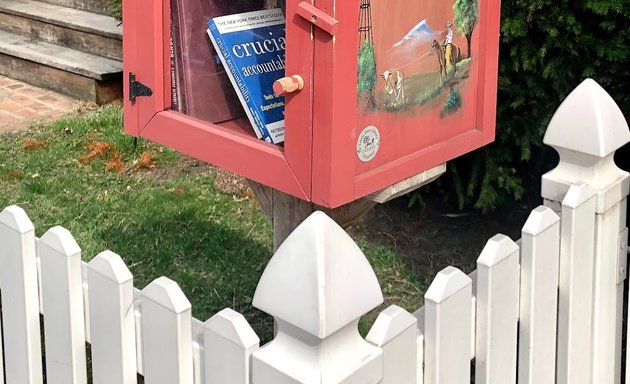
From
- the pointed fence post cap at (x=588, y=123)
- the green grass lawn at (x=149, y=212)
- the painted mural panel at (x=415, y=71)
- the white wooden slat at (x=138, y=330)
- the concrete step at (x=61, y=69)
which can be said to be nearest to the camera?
the white wooden slat at (x=138, y=330)

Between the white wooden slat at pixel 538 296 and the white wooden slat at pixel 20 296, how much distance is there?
0.99 metres

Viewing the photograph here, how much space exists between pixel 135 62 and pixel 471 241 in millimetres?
1982

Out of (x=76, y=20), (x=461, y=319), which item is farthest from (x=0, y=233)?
(x=76, y=20)

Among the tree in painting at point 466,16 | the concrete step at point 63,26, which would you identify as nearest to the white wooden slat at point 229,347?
the tree in painting at point 466,16

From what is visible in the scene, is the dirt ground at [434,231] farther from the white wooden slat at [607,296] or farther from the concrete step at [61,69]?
the concrete step at [61,69]

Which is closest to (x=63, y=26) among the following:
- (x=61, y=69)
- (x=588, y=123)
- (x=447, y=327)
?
(x=61, y=69)

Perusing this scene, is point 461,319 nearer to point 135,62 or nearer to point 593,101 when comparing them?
point 593,101

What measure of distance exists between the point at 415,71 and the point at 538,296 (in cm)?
51

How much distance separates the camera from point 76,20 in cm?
Answer: 641

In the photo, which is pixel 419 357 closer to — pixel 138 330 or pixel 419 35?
pixel 138 330

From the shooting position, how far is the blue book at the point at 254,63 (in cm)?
200

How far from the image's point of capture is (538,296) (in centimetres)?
192

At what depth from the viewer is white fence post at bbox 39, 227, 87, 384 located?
5.98 feet

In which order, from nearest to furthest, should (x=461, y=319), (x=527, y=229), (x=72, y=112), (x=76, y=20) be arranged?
(x=461, y=319)
(x=527, y=229)
(x=72, y=112)
(x=76, y=20)
